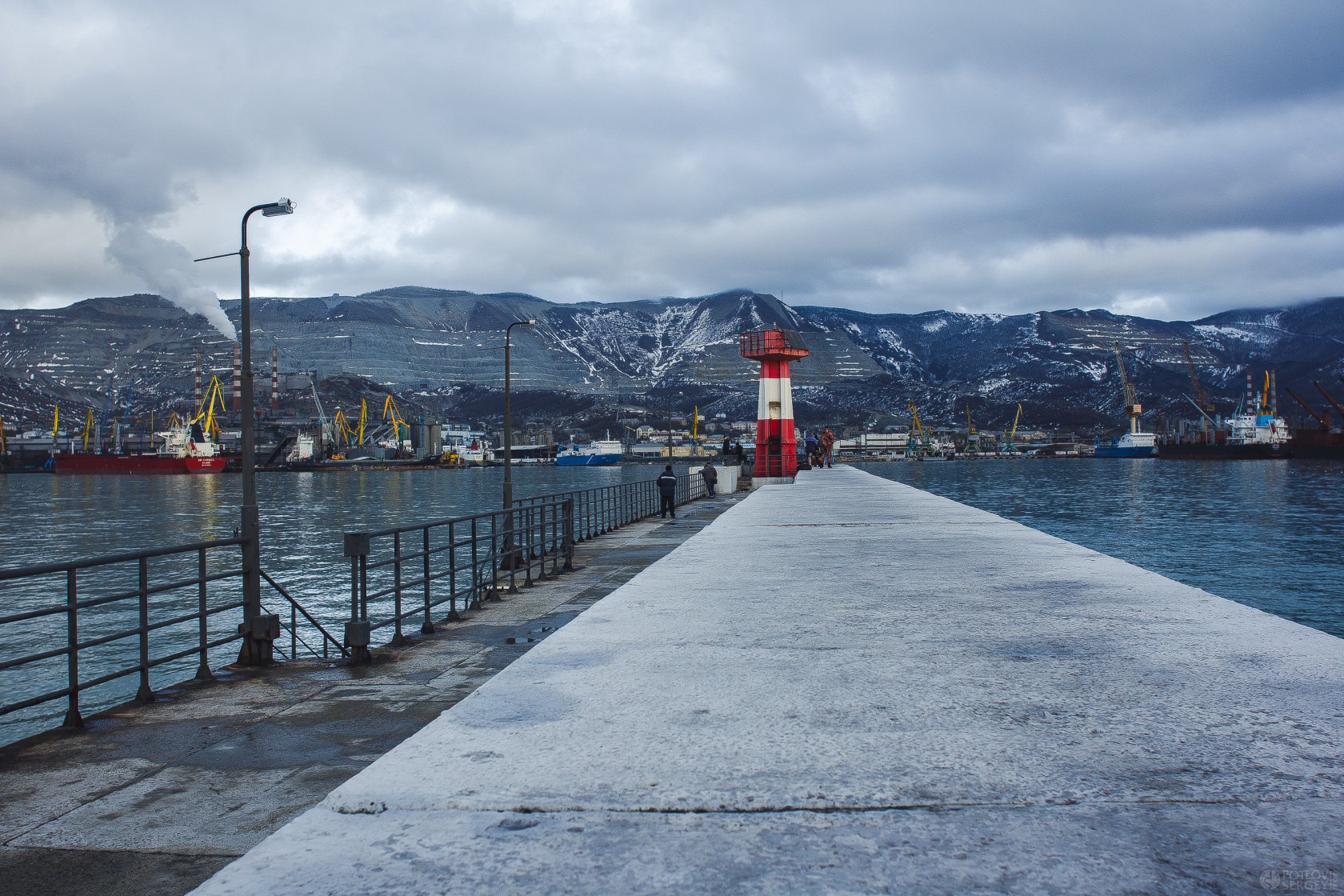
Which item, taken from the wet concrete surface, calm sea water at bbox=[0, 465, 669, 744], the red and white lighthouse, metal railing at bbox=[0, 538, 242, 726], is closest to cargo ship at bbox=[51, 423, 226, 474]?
calm sea water at bbox=[0, 465, 669, 744]

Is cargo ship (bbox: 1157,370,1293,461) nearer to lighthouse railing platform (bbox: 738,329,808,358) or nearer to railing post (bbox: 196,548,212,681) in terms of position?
lighthouse railing platform (bbox: 738,329,808,358)

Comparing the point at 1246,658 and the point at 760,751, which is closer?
the point at 760,751

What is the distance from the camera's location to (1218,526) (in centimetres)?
4603

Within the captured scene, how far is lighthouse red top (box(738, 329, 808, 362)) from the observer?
52.2m

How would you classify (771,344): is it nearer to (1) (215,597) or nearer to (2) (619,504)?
(2) (619,504)

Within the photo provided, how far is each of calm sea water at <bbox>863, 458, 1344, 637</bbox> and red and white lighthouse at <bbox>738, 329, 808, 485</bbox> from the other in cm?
1239

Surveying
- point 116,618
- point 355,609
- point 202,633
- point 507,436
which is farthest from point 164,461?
point 355,609

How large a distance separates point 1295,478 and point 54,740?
110 m

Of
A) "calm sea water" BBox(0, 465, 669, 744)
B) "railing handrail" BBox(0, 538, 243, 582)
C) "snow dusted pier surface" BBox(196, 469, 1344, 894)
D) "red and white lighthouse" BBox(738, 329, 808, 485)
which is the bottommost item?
"calm sea water" BBox(0, 465, 669, 744)

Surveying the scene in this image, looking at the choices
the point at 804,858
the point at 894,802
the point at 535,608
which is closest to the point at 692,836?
the point at 804,858

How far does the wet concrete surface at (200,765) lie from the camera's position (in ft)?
14.6

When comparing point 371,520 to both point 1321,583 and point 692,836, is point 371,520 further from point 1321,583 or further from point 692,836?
point 692,836

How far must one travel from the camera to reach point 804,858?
3016 millimetres

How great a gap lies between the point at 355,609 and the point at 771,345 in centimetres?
4416
